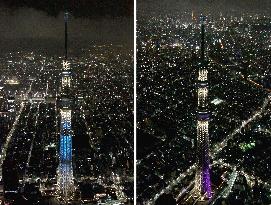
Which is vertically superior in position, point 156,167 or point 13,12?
point 13,12

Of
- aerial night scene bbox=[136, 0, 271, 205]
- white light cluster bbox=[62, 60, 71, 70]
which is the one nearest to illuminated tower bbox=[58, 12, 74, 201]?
white light cluster bbox=[62, 60, 71, 70]

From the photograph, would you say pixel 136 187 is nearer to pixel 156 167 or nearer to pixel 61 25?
pixel 156 167

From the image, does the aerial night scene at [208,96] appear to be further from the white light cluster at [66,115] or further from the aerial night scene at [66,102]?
the white light cluster at [66,115]

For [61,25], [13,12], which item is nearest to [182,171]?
[61,25]

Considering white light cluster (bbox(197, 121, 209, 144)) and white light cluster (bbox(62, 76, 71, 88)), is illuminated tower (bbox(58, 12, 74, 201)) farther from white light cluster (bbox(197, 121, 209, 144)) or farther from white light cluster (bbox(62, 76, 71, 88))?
white light cluster (bbox(197, 121, 209, 144))

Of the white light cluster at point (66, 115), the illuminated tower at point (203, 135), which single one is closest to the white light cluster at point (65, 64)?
the white light cluster at point (66, 115)

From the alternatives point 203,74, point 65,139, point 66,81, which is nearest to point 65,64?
point 66,81
